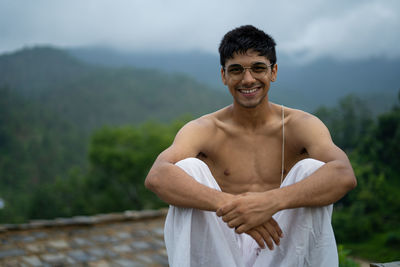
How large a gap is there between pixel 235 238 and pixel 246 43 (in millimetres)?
1055

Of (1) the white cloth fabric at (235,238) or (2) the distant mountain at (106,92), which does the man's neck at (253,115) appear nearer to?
(1) the white cloth fabric at (235,238)

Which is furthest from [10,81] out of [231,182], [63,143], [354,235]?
[231,182]

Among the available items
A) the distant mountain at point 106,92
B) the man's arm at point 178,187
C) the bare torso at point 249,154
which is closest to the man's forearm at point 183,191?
the man's arm at point 178,187

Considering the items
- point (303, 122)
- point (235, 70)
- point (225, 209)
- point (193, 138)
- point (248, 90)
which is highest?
point (235, 70)

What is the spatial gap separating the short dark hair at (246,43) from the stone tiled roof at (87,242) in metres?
2.47

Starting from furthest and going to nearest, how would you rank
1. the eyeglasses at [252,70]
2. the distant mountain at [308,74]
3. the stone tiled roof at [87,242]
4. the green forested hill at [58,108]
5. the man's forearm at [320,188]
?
the distant mountain at [308,74] → the green forested hill at [58,108] → the stone tiled roof at [87,242] → the eyeglasses at [252,70] → the man's forearm at [320,188]

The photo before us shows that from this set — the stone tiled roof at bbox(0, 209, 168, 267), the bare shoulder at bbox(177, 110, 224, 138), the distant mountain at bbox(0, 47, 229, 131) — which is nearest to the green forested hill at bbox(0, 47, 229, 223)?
the distant mountain at bbox(0, 47, 229, 131)

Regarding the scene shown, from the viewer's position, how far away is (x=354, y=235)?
29.7ft

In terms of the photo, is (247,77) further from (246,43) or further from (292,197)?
(292,197)

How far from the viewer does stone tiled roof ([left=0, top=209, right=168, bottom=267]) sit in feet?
12.3

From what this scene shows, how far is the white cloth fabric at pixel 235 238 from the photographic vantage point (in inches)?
66.3

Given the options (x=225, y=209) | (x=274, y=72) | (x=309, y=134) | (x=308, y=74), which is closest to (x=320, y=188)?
(x=225, y=209)

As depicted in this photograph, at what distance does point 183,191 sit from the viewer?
171 cm

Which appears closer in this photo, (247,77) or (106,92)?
(247,77)
